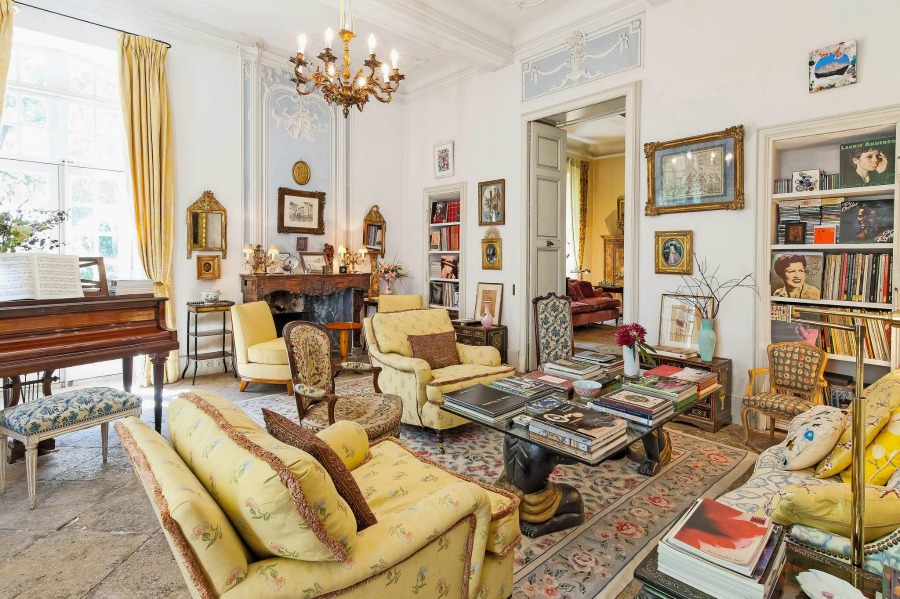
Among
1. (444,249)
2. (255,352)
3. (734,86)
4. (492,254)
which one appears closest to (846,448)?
(734,86)

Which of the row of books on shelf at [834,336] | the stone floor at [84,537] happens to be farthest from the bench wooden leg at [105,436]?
the row of books on shelf at [834,336]

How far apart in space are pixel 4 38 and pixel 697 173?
6.22m

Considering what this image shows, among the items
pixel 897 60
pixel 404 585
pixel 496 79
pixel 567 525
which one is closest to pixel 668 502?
pixel 567 525

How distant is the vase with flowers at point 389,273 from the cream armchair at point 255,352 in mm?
2147

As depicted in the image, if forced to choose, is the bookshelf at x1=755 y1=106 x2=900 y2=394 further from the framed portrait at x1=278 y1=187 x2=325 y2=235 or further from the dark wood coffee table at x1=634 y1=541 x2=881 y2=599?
the framed portrait at x1=278 y1=187 x2=325 y2=235

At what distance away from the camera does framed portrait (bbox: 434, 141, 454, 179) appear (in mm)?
6611

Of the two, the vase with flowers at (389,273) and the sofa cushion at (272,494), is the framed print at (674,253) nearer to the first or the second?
the vase with flowers at (389,273)

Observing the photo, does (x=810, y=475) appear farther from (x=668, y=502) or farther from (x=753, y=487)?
(x=668, y=502)

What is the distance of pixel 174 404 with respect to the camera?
1.73 metres

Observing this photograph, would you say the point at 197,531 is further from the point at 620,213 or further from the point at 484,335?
the point at 620,213

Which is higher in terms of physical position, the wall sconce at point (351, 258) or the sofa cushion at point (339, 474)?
the wall sconce at point (351, 258)

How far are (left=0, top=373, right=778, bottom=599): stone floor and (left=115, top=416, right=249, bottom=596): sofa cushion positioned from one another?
3.62 ft

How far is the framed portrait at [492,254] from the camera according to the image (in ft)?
19.8

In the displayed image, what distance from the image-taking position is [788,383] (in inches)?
143
